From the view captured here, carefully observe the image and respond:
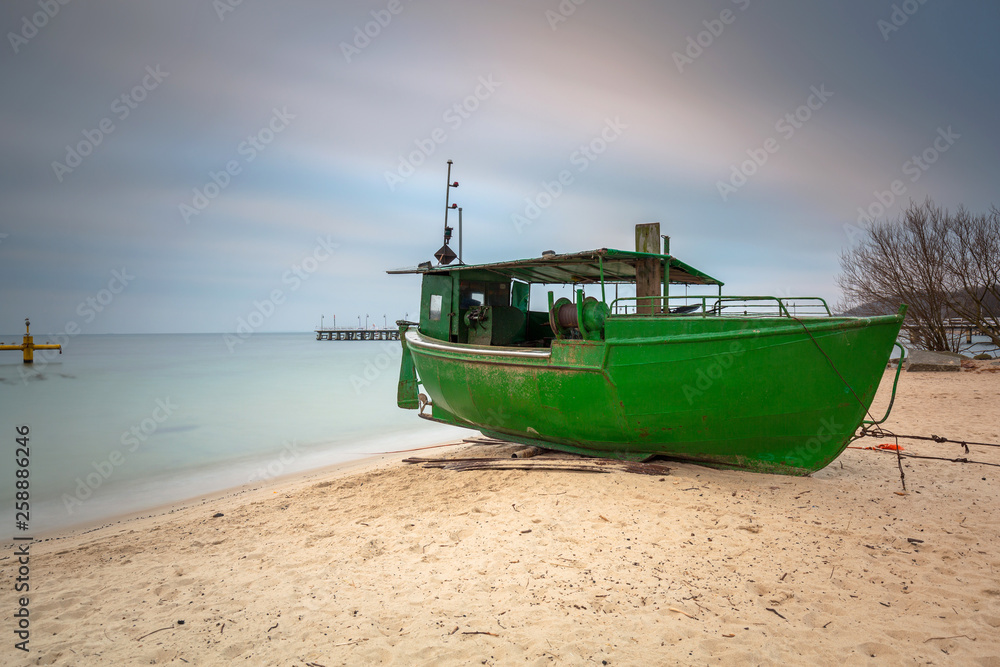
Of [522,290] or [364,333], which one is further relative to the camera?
[364,333]

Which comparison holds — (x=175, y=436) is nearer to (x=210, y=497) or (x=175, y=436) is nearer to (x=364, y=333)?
(x=210, y=497)

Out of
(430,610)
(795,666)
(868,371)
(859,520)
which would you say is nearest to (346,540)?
(430,610)

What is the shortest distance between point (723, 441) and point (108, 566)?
6.10 metres

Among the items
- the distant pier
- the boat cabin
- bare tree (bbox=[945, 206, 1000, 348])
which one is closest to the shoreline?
the boat cabin

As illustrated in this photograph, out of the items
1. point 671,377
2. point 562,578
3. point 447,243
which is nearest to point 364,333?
point 447,243

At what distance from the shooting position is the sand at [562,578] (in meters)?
2.87

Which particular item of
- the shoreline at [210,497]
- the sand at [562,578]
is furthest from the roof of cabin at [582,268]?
the shoreline at [210,497]

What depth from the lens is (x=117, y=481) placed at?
9.55 meters

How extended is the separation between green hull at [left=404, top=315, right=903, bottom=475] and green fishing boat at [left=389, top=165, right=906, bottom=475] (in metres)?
0.01

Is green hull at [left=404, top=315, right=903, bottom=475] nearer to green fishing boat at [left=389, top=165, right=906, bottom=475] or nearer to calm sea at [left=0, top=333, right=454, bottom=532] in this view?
green fishing boat at [left=389, top=165, right=906, bottom=475]

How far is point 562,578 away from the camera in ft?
11.9

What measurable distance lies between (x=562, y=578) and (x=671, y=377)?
9.33 feet

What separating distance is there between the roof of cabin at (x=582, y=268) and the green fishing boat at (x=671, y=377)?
35mm

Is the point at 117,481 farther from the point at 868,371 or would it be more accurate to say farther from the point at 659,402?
the point at 868,371
